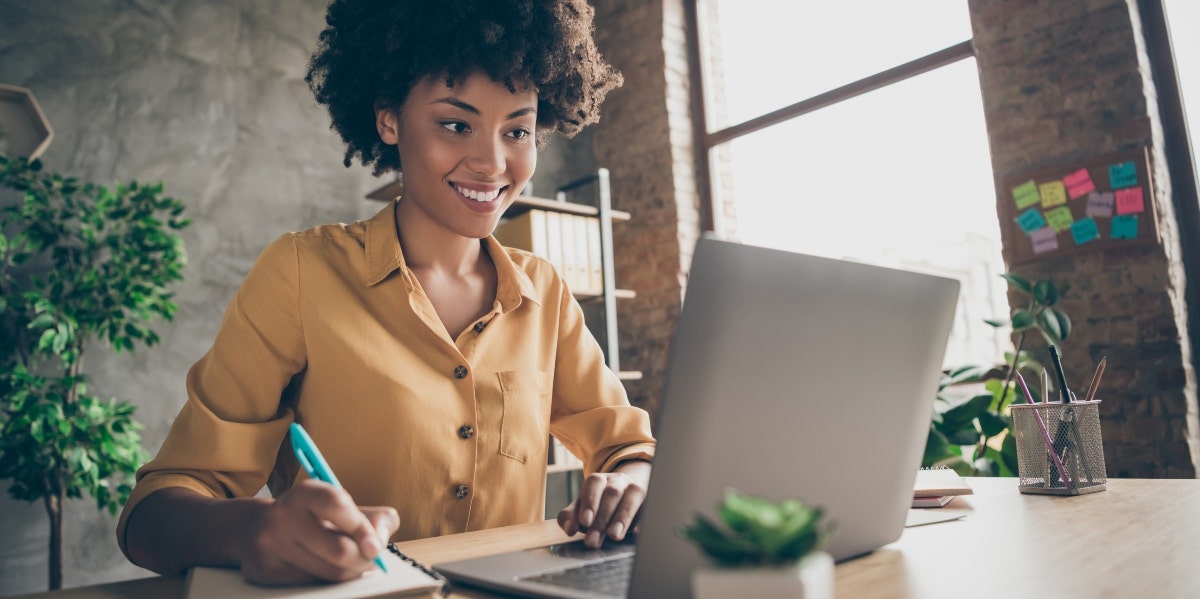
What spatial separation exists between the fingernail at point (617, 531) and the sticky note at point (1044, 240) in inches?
102

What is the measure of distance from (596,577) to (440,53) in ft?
2.92

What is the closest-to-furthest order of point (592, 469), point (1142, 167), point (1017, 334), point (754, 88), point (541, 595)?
point (541, 595), point (592, 469), point (1142, 167), point (1017, 334), point (754, 88)

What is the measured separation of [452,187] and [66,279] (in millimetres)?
2092

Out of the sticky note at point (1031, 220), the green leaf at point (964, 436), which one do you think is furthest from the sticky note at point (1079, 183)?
the green leaf at point (964, 436)

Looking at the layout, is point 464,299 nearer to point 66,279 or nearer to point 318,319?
point 318,319

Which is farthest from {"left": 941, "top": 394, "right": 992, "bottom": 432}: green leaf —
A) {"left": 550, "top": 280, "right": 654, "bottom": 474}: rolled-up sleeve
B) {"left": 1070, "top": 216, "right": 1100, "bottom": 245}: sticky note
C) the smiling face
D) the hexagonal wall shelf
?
the hexagonal wall shelf

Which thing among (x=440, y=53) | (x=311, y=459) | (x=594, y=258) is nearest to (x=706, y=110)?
(x=594, y=258)

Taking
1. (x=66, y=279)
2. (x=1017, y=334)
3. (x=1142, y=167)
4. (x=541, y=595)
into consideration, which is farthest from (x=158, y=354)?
(x=1142, y=167)

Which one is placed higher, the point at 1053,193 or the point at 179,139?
the point at 179,139

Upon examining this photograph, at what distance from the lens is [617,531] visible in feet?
2.69

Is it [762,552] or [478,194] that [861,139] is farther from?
[762,552]

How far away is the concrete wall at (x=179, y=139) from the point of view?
114 inches

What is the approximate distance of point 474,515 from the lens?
3.74 ft

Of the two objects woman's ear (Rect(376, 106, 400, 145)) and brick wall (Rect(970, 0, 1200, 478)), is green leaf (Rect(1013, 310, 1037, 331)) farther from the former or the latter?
woman's ear (Rect(376, 106, 400, 145))
